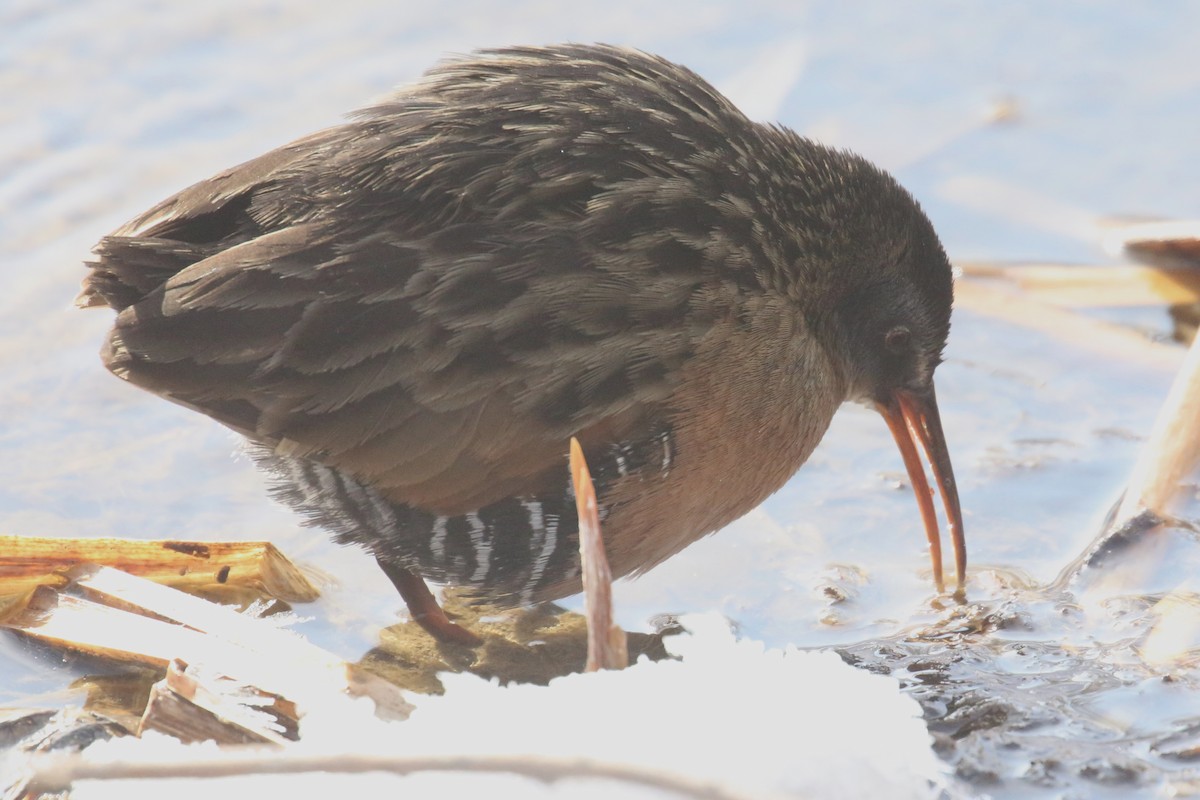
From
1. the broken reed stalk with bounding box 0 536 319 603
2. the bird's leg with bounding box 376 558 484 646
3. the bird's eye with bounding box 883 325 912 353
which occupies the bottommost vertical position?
the bird's leg with bounding box 376 558 484 646

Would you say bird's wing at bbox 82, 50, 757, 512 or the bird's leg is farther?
the bird's leg

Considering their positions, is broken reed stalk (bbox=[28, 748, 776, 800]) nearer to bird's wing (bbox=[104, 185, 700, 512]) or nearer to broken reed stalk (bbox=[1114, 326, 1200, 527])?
bird's wing (bbox=[104, 185, 700, 512])

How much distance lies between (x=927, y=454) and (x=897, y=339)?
348 millimetres

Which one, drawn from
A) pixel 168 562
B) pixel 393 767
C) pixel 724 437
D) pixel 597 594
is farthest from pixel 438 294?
pixel 393 767

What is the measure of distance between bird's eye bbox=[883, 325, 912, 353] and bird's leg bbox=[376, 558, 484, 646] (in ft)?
4.05

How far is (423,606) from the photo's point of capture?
3.80 meters

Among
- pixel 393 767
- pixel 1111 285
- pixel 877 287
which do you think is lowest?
pixel 393 767

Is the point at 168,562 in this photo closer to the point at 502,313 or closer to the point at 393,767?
the point at 502,313

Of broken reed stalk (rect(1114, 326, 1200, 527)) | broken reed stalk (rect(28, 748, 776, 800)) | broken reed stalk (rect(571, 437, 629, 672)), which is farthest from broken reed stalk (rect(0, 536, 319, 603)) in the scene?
broken reed stalk (rect(1114, 326, 1200, 527))

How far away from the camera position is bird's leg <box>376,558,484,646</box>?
379 cm

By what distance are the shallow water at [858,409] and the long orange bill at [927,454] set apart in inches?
4.6

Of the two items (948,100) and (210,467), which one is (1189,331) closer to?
(948,100)

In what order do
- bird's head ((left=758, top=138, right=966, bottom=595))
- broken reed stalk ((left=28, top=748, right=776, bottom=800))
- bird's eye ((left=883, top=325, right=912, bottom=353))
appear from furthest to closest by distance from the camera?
bird's eye ((left=883, top=325, right=912, bottom=353)) → bird's head ((left=758, top=138, right=966, bottom=595)) → broken reed stalk ((left=28, top=748, right=776, bottom=800))

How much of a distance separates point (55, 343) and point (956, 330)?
2827 mm
